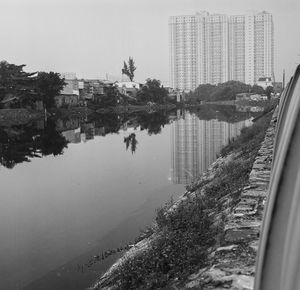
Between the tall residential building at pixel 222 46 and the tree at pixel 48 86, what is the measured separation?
70.7 meters

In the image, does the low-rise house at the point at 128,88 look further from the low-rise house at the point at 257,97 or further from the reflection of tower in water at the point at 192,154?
the reflection of tower in water at the point at 192,154

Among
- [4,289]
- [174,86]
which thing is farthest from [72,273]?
[174,86]

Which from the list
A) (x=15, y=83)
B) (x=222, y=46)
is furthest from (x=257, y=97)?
(x=15, y=83)

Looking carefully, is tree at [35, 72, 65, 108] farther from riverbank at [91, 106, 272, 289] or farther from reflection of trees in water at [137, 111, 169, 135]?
riverbank at [91, 106, 272, 289]

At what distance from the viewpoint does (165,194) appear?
33.5 ft

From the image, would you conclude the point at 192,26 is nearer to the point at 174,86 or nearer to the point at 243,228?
the point at 174,86

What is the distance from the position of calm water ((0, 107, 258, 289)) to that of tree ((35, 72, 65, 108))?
24.8 meters

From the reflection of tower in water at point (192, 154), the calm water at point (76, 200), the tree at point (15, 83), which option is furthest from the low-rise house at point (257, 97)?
the calm water at point (76, 200)

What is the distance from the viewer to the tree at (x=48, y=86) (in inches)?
1726

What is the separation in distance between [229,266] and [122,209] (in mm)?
6143

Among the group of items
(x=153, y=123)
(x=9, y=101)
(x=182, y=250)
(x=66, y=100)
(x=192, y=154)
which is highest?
(x=66, y=100)

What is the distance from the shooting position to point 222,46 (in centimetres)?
11062

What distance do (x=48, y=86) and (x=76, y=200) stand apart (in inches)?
1443

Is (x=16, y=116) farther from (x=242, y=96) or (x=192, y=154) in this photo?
(x=242, y=96)
